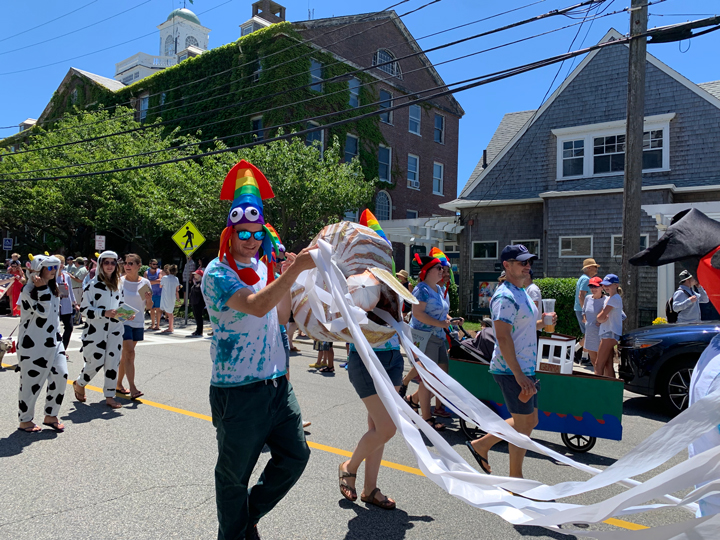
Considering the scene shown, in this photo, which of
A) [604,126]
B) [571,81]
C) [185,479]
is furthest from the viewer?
[571,81]

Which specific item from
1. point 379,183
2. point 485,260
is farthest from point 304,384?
point 379,183

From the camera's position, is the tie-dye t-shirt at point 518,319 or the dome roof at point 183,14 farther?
the dome roof at point 183,14

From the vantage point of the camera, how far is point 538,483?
2.00 meters

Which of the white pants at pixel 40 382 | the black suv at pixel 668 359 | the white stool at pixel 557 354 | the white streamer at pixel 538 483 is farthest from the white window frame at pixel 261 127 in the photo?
the white streamer at pixel 538 483

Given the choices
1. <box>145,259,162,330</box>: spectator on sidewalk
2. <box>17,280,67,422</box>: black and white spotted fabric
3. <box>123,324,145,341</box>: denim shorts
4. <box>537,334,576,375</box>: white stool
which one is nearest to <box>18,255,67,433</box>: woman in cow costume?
<box>17,280,67,422</box>: black and white spotted fabric

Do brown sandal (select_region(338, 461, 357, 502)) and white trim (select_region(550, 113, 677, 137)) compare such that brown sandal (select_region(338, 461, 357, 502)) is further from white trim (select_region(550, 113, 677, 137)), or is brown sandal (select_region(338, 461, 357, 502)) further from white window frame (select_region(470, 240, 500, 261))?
white trim (select_region(550, 113, 677, 137))

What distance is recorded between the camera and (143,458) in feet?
15.7

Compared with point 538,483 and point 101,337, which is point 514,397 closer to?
point 538,483

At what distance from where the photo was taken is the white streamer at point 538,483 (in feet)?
4.88

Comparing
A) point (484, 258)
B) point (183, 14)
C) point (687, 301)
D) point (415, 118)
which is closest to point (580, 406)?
point (687, 301)

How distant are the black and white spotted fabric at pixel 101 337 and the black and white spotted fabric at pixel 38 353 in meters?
0.83

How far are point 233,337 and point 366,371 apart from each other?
4.22ft

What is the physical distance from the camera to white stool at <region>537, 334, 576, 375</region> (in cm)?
582

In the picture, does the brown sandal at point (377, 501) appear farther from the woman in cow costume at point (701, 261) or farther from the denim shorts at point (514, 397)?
the woman in cow costume at point (701, 261)
